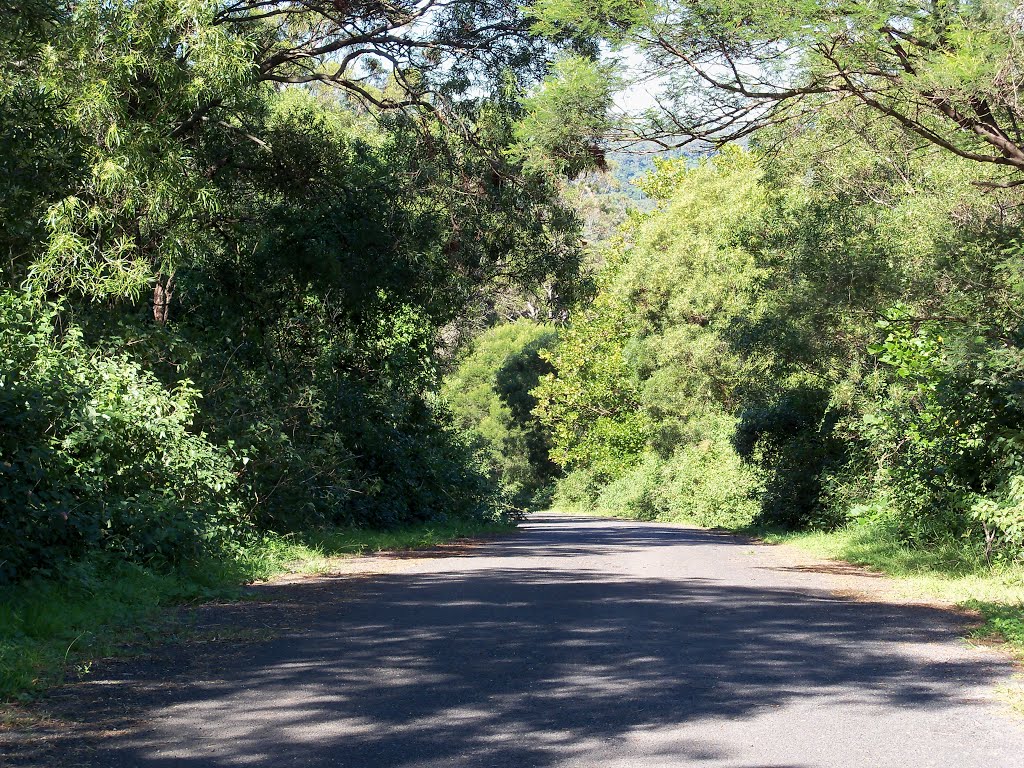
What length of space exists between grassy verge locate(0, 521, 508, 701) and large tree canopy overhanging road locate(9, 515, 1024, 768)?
66 cm

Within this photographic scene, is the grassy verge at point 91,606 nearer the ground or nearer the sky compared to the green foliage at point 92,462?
nearer the ground

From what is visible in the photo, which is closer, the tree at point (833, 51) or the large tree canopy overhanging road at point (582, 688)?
the large tree canopy overhanging road at point (582, 688)

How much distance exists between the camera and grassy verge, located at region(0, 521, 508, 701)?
7.50 meters

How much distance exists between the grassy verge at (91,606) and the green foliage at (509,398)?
5356 cm

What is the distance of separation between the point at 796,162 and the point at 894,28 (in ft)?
39.8

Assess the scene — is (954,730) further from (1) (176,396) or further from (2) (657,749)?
(1) (176,396)

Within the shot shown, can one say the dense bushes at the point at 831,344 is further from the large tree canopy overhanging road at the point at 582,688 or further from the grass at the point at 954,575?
the large tree canopy overhanging road at the point at 582,688

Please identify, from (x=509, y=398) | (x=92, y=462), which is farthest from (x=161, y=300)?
(x=509, y=398)

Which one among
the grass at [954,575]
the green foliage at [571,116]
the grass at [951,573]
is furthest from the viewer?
the green foliage at [571,116]

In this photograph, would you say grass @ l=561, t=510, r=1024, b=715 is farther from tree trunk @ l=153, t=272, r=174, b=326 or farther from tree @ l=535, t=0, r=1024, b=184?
tree trunk @ l=153, t=272, r=174, b=326

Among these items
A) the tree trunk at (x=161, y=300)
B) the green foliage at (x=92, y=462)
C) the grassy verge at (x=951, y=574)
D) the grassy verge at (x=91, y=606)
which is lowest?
the grassy verge at (x=951, y=574)

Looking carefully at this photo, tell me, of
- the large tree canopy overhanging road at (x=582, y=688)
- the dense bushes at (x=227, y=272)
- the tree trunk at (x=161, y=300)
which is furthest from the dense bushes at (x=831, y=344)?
the tree trunk at (x=161, y=300)

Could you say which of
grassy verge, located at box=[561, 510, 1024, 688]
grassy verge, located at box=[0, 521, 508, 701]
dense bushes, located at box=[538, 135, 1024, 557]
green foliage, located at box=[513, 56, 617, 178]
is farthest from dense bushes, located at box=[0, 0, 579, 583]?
grassy verge, located at box=[561, 510, 1024, 688]

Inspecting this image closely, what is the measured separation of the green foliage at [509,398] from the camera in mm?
68812
